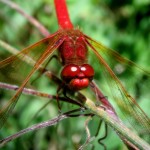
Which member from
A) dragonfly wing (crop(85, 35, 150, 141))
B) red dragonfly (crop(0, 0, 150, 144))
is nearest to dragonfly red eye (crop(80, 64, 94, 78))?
red dragonfly (crop(0, 0, 150, 144))

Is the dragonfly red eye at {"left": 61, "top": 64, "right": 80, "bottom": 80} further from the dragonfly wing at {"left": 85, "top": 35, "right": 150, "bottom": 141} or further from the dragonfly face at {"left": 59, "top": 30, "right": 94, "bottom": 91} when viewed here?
the dragonfly wing at {"left": 85, "top": 35, "right": 150, "bottom": 141}

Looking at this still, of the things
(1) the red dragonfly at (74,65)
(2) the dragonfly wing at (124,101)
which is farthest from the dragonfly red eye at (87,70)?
(2) the dragonfly wing at (124,101)

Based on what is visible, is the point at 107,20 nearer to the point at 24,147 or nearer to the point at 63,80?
the point at 24,147

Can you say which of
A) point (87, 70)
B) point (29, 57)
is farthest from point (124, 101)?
point (29, 57)

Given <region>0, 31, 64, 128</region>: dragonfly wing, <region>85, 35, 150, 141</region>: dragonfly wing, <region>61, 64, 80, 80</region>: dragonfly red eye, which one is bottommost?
<region>85, 35, 150, 141</region>: dragonfly wing

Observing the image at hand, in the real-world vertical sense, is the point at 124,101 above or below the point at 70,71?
below

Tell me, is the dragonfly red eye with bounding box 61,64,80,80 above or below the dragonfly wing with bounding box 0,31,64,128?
below

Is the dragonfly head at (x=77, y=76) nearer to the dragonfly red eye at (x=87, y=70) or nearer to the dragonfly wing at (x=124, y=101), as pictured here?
the dragonfly red eye at (x=87, y=70)

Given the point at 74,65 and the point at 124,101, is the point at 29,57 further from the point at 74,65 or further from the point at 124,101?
the point at 124,101
